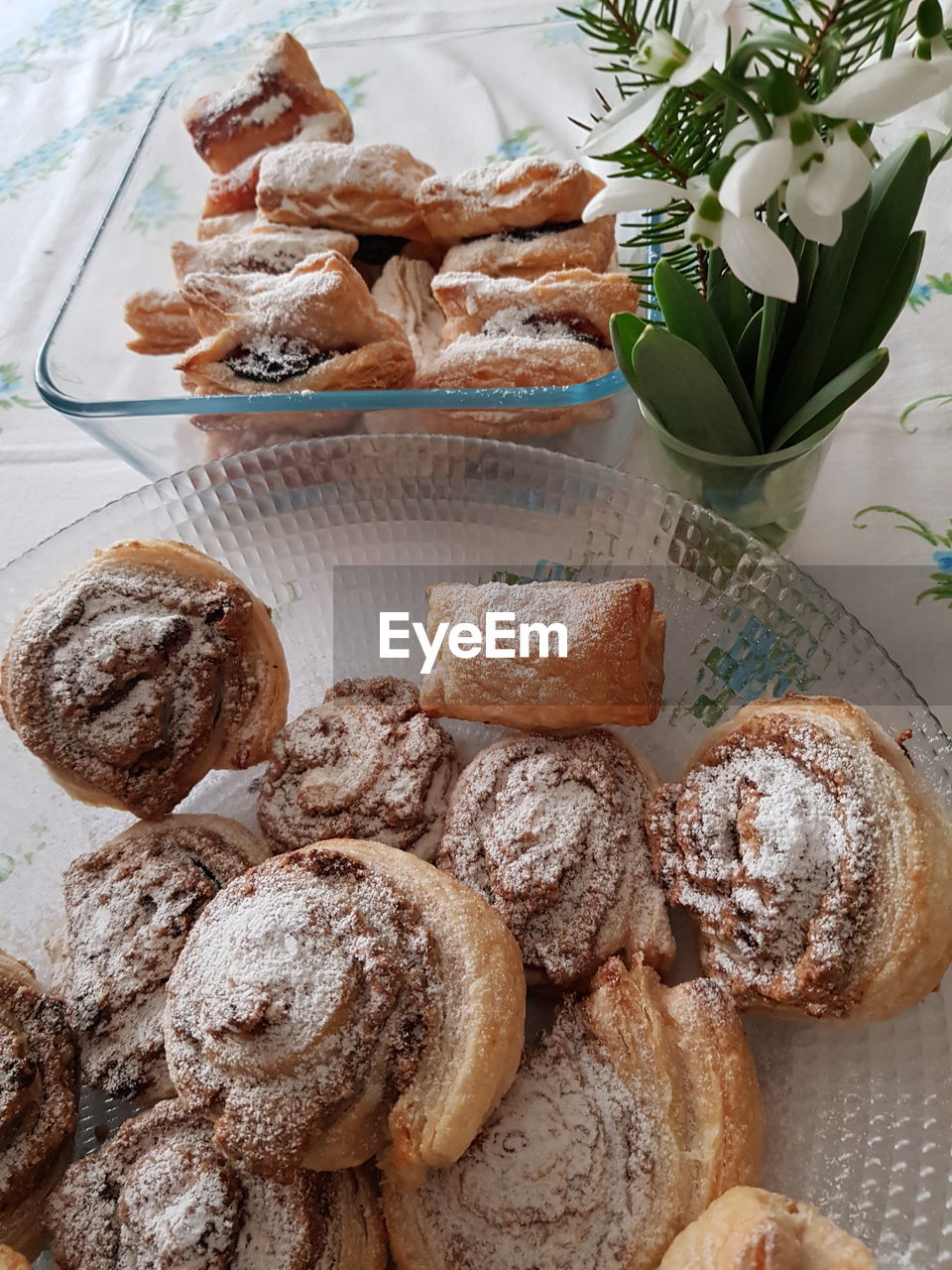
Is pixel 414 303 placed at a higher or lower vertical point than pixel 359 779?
higher

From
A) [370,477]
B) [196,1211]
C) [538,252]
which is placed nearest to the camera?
[196,1211]

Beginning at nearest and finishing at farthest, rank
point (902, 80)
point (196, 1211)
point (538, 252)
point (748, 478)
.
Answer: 1. point (902, 80)
2. point (196, 1211)
3. point (748, 478)
4. point (538, 252)

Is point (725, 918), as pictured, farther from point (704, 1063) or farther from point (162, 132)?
point (162, 132)

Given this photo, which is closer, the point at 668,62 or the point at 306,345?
the point at 668,62

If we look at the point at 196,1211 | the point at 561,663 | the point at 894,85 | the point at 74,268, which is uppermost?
the point at 894,85

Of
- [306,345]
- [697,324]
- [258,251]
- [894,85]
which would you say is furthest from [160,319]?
[894,85]

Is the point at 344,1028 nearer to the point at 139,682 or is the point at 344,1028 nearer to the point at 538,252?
the point at 139,682

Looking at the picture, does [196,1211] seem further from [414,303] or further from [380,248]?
[380,248]
